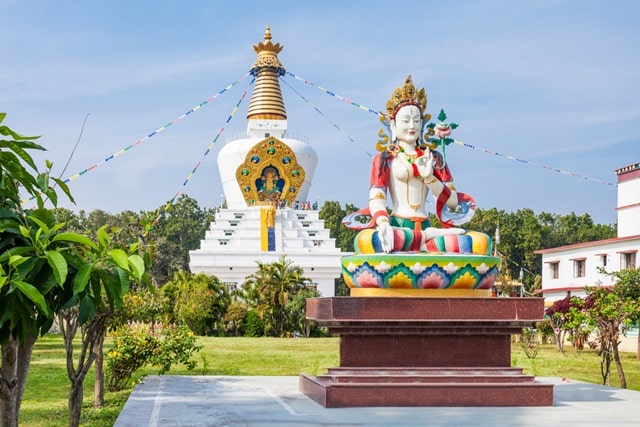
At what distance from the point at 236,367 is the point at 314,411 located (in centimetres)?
976

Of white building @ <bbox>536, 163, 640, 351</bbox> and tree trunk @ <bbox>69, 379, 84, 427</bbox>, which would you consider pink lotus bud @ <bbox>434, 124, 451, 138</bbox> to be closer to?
tree trunk @ <bbox>69, 379, 84, 427</bbox>

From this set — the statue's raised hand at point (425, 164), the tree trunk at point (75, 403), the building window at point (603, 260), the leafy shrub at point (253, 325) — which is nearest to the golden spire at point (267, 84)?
the leafy shrub at point (253, 325)

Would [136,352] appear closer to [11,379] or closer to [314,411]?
[314,411]

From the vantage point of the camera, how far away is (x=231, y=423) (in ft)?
31.4

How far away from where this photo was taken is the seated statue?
40.6 feet

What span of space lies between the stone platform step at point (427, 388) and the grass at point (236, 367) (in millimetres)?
3208

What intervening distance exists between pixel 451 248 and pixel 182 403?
14.2 feet

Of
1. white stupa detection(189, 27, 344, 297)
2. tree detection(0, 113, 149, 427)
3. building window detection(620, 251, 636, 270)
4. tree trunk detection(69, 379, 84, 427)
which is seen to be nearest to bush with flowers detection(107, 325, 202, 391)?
tree trunk detection(69, 379, 84, 427)

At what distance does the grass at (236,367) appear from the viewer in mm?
13189

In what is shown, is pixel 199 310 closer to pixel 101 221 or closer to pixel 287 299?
pixel 287 299

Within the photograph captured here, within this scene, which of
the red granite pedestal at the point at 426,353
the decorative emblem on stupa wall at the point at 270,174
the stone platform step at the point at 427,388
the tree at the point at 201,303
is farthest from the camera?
the decorative emblem on stupa wall at the point at 270,174

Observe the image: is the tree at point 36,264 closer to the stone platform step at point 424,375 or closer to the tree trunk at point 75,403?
the tree trunk at point 75,403

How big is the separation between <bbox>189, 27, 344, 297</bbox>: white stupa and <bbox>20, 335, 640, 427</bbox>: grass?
47.5 feet

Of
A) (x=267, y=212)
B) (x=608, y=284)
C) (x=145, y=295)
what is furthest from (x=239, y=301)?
(x=145, y=295)
